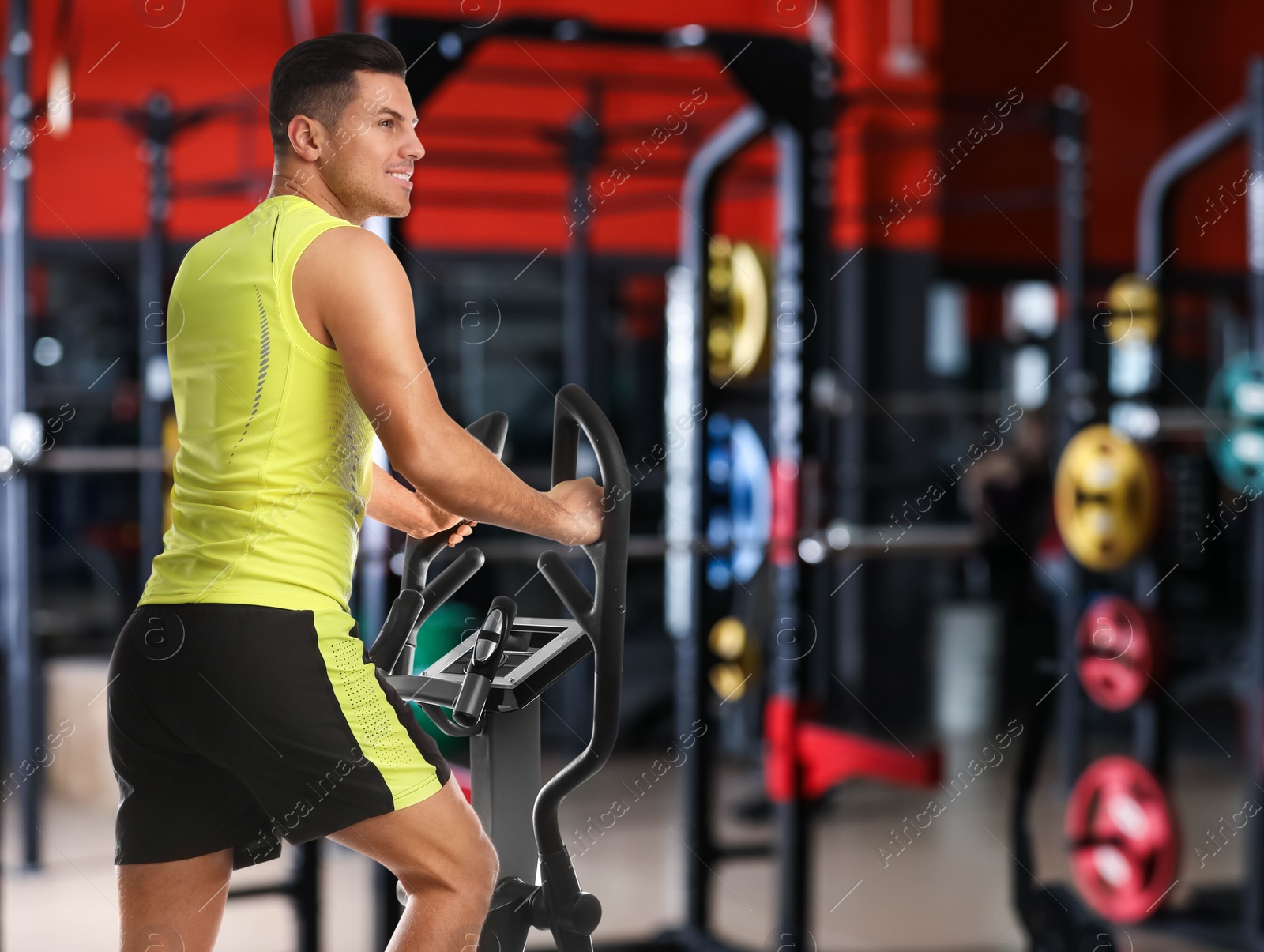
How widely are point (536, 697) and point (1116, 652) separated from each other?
2.82m

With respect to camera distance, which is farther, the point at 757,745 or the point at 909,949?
the point at 757,745

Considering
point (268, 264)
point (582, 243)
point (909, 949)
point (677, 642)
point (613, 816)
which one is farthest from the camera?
point (677, 642)

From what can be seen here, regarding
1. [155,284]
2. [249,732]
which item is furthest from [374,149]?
[155,284]

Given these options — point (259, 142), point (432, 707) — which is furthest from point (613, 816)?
point (432, 707)

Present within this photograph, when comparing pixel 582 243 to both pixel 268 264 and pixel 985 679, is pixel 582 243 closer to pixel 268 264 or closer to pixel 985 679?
pixel 985 679

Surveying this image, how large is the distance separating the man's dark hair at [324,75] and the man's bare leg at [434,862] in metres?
0.71

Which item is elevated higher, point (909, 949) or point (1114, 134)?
point (1114, 134)

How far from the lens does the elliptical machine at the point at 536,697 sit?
156cm

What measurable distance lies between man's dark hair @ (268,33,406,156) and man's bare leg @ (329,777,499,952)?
27.8 inches

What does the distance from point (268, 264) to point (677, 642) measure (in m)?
5.19

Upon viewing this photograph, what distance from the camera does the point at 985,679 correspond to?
6.93 m

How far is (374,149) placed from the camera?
1.53m

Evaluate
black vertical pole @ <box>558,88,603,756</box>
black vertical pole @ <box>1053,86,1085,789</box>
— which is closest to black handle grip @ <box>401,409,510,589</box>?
black vertical pole @ <box>1053,86,1085,789</box>

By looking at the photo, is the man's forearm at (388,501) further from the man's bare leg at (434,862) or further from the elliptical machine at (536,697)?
the man's bare leg at (434,862)
